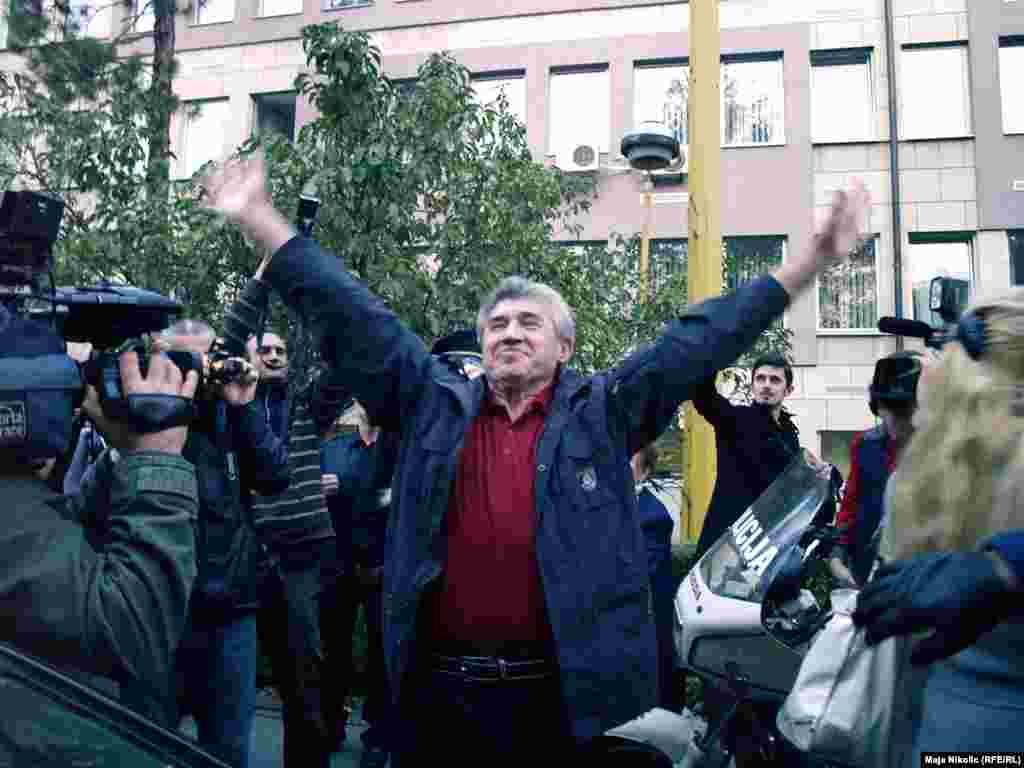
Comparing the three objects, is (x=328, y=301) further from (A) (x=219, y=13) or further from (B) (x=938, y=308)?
(A) (x=219, y=13)

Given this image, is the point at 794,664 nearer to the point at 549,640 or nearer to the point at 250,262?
the point at 549,640

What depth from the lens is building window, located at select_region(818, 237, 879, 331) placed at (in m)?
15.7

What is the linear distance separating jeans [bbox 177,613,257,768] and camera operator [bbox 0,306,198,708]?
1975 millimetres

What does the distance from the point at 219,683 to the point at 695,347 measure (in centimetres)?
213

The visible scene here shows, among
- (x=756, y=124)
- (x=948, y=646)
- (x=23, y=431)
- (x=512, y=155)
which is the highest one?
(x=756, y=124)

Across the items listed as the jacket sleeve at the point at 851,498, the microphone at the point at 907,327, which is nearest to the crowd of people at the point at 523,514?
the microphone at the point at 907,327

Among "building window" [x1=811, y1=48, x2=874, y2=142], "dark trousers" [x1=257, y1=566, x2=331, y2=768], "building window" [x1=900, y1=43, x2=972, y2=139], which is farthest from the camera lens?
"building window" [x1=811, y1=48, x2=874, y2=142]

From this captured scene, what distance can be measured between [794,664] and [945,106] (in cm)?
1537

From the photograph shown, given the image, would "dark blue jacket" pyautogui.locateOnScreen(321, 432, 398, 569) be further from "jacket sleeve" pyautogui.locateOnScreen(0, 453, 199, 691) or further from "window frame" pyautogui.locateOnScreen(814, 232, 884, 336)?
"window frame" pyautogui.locateOnScreen(814, 232, 884, 336)

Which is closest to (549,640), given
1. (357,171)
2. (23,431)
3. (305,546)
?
(23,431)

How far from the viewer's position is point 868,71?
644 inches

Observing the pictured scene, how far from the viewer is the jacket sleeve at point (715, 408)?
435cm

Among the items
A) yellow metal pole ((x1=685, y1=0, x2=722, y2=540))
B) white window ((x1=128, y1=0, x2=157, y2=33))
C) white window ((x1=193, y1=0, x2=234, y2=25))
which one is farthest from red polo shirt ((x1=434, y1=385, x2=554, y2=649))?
white window ((x1=193, y1=0, x2=234, y2=25))

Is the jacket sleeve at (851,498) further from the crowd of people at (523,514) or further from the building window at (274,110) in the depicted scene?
the building window at (274,110)
